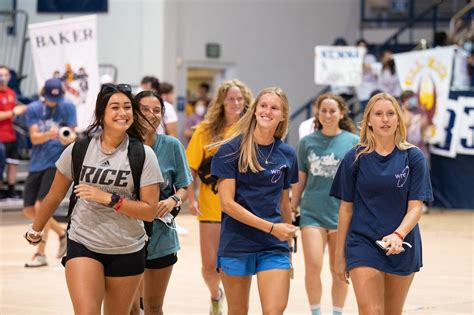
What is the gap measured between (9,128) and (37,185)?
250 inches

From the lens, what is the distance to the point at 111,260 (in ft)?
21.2

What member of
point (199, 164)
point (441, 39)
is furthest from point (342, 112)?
point (441, 39)

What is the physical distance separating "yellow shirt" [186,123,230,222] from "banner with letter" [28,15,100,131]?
7.02 metres

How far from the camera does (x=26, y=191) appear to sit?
13.0 m

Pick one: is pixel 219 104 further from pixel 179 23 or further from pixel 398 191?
pixel 179 23

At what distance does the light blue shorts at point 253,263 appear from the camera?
23.1 feet

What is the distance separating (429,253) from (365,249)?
27.0ft

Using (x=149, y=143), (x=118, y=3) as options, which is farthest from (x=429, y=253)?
(x=118, y=3)

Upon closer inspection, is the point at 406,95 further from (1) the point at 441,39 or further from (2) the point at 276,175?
(2) the point at 276,175

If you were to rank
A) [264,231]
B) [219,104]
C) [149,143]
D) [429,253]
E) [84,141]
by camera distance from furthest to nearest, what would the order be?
[429,253] → [219,104] → [149,143] → [264,231] → [84,141]

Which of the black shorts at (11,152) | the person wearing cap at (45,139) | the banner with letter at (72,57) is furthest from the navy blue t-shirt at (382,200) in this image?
the black shorts at (11,152)

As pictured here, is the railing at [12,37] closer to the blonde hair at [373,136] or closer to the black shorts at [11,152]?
the black shorts at [11,152]

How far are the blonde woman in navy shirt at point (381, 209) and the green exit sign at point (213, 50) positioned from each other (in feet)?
59.7

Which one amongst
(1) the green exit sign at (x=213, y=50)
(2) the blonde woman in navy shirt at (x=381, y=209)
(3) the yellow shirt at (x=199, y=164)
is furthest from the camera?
(1) the green exit sign at (x=213, y=50)
